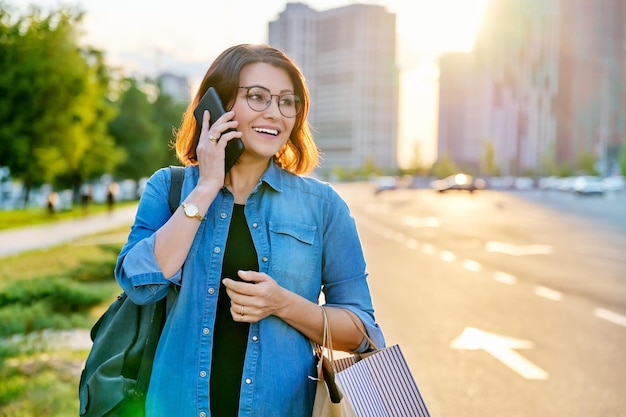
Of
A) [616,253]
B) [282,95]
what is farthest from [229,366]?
[616,253]

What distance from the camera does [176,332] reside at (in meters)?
2.26

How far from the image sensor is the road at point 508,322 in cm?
621

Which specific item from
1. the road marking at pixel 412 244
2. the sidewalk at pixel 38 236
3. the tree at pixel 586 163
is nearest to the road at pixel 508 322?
the road marking at pixel 412 244

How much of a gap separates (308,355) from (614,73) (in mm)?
176678

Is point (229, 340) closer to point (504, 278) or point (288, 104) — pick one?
point (288, 104)

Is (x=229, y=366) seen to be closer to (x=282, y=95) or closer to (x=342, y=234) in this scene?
(x=342, y=234)

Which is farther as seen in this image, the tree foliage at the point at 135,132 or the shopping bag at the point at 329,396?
the tree foliage at the point at 135,132

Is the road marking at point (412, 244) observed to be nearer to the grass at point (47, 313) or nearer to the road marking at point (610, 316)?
the grass at point (47, 313)

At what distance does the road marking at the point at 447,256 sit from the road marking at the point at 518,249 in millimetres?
1114

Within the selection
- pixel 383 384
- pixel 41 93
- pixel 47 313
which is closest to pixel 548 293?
pixel 47 313

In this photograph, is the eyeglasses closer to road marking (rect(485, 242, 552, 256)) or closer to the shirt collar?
the shirt collar

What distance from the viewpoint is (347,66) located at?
195 metres

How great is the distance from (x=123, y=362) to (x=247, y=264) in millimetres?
431

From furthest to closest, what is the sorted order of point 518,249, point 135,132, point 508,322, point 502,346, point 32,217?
point 135,132, point 32,217, point 518,249, point 508,322, point 502,346
